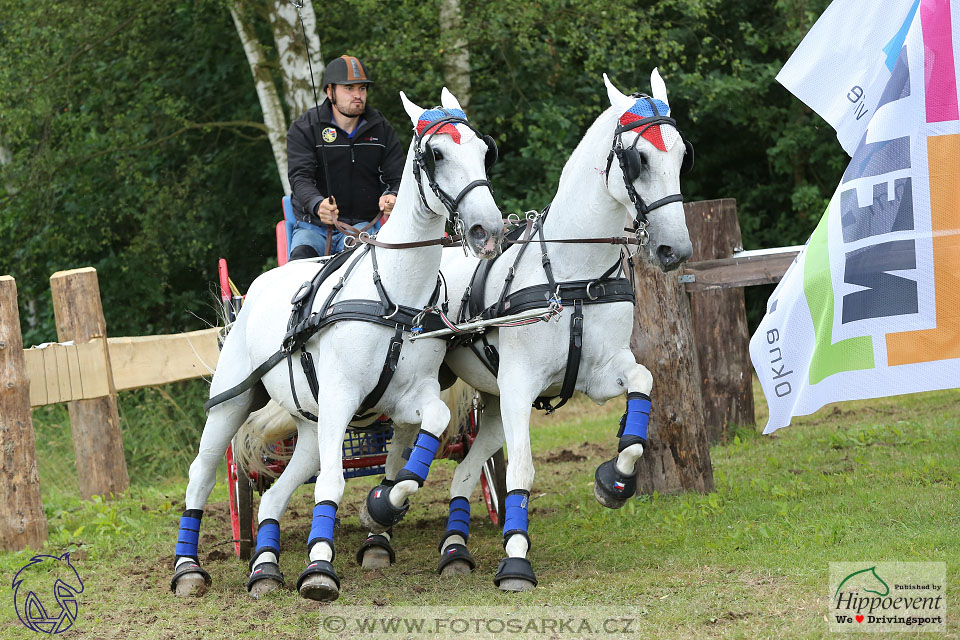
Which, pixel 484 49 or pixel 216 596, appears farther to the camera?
pixel 484 49

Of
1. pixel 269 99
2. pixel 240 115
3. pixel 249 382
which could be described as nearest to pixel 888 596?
pixel 249 382

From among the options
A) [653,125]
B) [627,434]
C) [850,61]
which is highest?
[850,61]

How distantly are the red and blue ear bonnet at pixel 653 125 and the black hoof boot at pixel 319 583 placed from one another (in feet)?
7.93

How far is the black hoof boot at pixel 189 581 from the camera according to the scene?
5.33 metres

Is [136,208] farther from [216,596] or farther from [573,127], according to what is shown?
[216,596]

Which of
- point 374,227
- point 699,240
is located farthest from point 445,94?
point 699,240

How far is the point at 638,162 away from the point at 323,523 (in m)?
2.19

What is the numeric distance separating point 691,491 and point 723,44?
8653mm

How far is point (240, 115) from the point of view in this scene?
42.8ft

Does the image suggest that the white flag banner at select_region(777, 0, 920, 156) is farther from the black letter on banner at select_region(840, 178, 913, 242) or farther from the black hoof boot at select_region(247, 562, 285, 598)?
the black hoof boot at select_region(247, 562, 285, 598)

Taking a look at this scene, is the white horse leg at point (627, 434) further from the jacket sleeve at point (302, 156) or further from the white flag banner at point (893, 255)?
the jacket sleeve at point (302, 156)

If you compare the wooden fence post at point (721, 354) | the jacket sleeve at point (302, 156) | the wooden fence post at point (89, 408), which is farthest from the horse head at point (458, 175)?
the wooden fence post at point (89, 408)

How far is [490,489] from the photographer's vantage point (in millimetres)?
6742

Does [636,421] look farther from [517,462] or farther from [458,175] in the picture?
[458,175]
